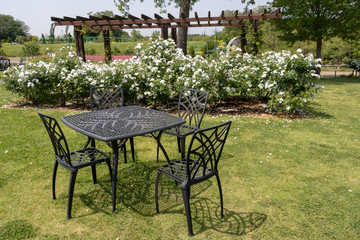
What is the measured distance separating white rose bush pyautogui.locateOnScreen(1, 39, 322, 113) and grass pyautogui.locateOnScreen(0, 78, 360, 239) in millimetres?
1716

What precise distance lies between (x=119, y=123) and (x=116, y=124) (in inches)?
1.7

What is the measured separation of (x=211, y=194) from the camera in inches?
115

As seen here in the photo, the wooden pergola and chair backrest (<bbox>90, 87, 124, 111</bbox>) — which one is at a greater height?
the wooden pergola

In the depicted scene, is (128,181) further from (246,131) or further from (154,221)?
(246,131)

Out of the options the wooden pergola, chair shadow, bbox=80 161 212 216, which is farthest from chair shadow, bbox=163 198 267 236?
the wooden pergola

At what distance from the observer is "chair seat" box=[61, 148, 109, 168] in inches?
98.5

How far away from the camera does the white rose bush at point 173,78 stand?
6023 mm

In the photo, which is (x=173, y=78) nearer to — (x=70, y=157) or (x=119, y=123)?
(x=119, y=123)

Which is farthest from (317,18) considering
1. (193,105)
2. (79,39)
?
(193,105)

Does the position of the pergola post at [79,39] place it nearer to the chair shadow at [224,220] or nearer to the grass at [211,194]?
the grass at [211,194]

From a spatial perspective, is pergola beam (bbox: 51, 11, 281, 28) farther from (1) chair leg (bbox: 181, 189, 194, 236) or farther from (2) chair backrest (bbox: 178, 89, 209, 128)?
(1) chair leg (bbox: 181, 189, 194, 236)

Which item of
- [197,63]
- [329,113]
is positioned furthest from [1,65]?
[329,113]

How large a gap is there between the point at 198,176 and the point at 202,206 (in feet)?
1.91

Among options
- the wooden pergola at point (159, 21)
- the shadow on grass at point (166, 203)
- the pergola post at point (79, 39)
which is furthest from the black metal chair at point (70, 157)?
the pergola post at point (79, 39)
